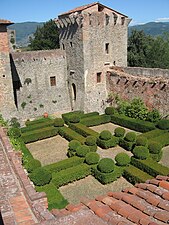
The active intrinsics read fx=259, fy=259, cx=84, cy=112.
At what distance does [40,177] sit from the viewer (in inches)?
425

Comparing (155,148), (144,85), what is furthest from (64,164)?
(144,85)

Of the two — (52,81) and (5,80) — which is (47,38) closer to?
(52,81)

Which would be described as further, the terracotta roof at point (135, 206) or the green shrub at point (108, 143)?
the green shrub at point (108, 143)

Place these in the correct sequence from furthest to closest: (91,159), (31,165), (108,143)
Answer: (108,143)
(91,159)
(31,165)

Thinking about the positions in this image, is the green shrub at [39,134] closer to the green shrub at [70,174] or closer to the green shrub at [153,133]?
the green shrub at [70,174]

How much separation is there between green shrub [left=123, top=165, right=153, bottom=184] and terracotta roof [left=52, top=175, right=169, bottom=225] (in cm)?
629

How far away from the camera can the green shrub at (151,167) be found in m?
11.3

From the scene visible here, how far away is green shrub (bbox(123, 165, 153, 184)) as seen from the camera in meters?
11.2

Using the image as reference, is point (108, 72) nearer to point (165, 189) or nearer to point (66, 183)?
point (66, 183)

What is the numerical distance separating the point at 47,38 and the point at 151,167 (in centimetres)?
2662

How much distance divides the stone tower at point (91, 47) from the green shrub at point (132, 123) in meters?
2.91

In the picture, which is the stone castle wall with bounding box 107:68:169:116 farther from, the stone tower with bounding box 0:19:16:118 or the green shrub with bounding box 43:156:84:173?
the stone tower with bounding box 0:19:16:118

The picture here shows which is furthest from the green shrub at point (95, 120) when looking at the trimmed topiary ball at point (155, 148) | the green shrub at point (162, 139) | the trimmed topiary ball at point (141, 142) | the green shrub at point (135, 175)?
the green shrub at point (135, 175)

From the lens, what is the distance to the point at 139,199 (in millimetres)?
4449
